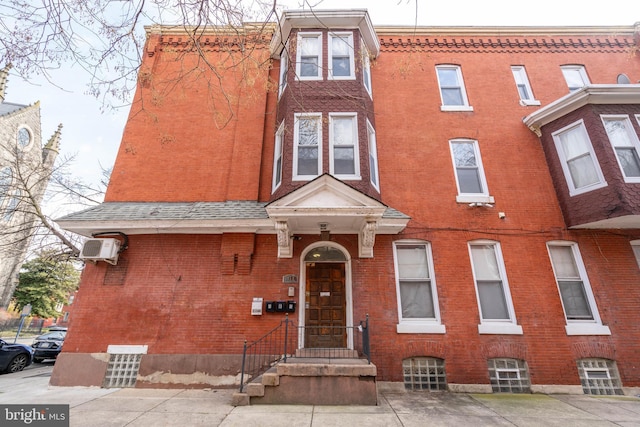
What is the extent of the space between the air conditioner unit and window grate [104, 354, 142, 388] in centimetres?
254

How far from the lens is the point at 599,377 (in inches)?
279

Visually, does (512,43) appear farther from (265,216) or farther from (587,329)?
(265,216)

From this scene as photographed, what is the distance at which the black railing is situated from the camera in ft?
22.6

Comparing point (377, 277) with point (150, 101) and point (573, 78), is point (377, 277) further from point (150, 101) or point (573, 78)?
point (573, 78)

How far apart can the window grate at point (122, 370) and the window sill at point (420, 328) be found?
6.79 meters

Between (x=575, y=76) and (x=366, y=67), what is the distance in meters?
8.01

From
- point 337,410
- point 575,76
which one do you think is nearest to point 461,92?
point 575,76

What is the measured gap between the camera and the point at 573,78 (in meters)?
10.6

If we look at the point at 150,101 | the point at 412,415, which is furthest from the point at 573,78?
the point at 150,101

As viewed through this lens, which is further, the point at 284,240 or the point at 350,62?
the point at 350,62

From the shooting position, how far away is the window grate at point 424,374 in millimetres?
6965

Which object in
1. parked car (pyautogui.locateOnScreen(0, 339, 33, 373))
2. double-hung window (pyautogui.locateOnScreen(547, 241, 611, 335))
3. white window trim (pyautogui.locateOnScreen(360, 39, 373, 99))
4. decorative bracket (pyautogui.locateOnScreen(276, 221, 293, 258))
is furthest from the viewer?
parked car (pyautogui.locateOnScreen(0, 339, 33, 373))

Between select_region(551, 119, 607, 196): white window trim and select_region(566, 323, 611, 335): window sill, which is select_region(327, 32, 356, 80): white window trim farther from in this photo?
select_region(566, 323, 611, 335): window sill

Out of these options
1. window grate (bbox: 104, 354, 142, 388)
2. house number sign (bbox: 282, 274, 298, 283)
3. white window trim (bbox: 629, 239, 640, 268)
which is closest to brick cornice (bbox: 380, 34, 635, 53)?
white window trim (bbox: 629, 239, 640, 268)
